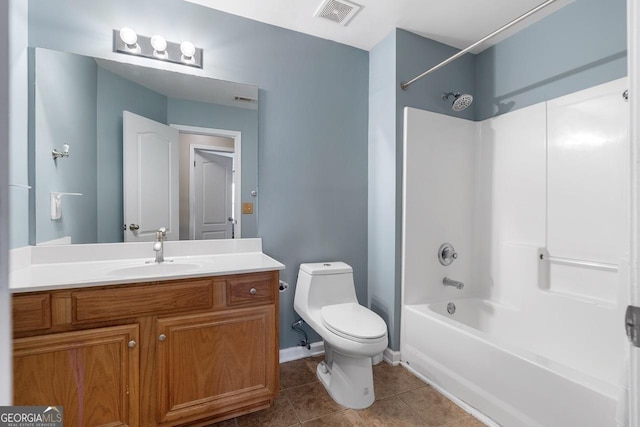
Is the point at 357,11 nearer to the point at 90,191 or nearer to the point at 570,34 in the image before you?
the point at 570,34

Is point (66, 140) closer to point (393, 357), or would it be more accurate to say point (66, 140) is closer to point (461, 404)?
point (393, 357)

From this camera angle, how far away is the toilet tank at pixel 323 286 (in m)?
1.93

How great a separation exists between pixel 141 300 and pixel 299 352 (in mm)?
1255

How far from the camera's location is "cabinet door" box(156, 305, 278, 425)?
133cm

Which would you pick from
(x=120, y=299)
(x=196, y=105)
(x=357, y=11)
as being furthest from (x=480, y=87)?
(x=120, y=299)

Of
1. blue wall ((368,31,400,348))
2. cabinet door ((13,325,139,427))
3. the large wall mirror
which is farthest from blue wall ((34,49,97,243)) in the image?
blue wall ((368,31,400,348))

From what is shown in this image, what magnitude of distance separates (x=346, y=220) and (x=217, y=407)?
1436mm

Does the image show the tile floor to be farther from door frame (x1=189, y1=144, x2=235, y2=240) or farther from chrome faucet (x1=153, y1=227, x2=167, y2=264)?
door frame (x1=189, y1=144, x2=235, y2=240)

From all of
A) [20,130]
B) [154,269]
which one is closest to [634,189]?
[154,269]

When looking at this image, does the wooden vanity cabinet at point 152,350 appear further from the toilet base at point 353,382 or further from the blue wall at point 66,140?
the blue wall at point 66,140

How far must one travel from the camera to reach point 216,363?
1411 millimetres

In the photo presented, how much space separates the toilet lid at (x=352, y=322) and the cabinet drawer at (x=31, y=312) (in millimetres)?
1262

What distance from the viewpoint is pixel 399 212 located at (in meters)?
2.11

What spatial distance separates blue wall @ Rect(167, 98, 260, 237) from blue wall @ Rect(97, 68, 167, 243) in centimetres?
26
